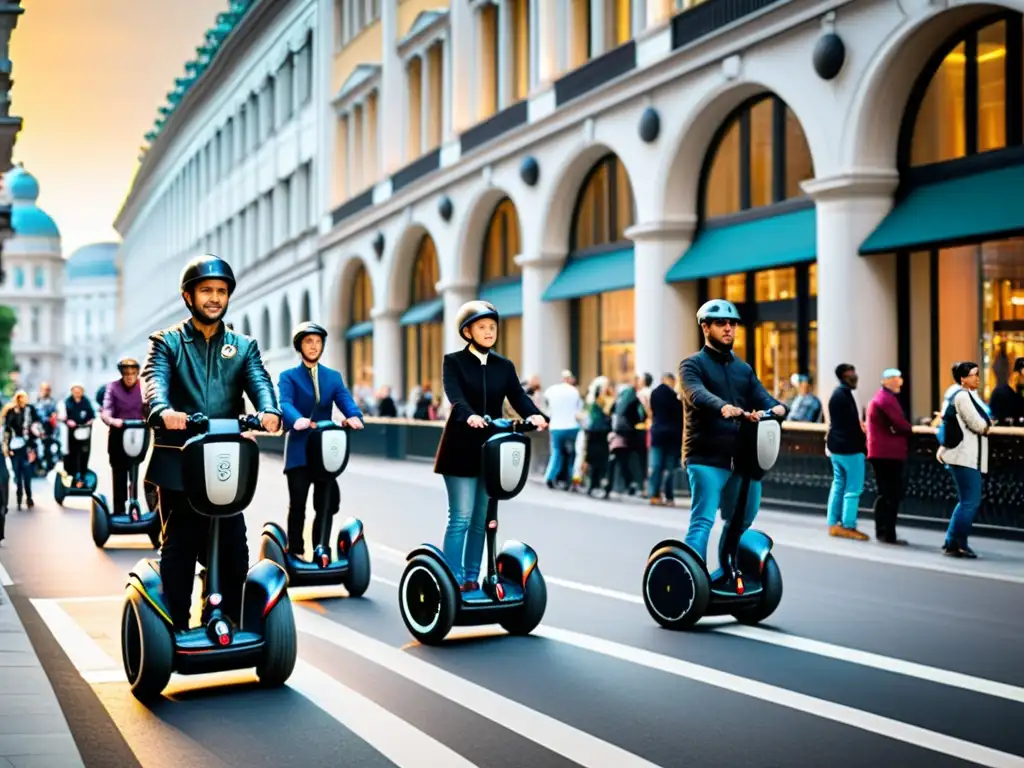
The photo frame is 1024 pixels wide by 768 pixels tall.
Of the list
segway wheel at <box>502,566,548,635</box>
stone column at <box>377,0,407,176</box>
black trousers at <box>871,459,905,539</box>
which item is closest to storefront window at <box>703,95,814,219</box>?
black trousers at <box>871,459,905,539</box>

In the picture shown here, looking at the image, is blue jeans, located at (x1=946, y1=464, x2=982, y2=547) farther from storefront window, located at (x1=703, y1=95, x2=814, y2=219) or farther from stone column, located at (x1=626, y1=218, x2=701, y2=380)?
stone column, located at (x1=626, y1=218, x2=701, y2=380)

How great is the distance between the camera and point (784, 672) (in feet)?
25.8

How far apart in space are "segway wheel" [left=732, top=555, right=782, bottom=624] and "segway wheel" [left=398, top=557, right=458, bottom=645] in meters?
1.86

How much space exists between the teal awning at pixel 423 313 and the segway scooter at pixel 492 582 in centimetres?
2987

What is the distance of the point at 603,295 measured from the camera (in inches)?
1174

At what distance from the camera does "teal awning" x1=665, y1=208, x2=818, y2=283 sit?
22094 mm

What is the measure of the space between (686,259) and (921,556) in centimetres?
1249

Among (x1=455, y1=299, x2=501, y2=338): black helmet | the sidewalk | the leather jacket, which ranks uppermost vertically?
(x1=455, y1=299, x2=501, y2=338): black helmet

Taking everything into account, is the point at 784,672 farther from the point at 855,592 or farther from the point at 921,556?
the point at 921,556

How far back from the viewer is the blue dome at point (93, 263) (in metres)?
193

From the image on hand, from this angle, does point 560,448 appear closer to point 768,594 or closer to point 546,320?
point 546,320

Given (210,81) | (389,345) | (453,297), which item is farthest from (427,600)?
(210,81)

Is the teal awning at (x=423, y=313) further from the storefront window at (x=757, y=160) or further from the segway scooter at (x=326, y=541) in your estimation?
the segway scooter at (x=326, y=541)

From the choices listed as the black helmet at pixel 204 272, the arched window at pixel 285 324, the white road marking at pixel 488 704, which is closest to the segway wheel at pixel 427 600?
the white road marking at pixel 488 704
